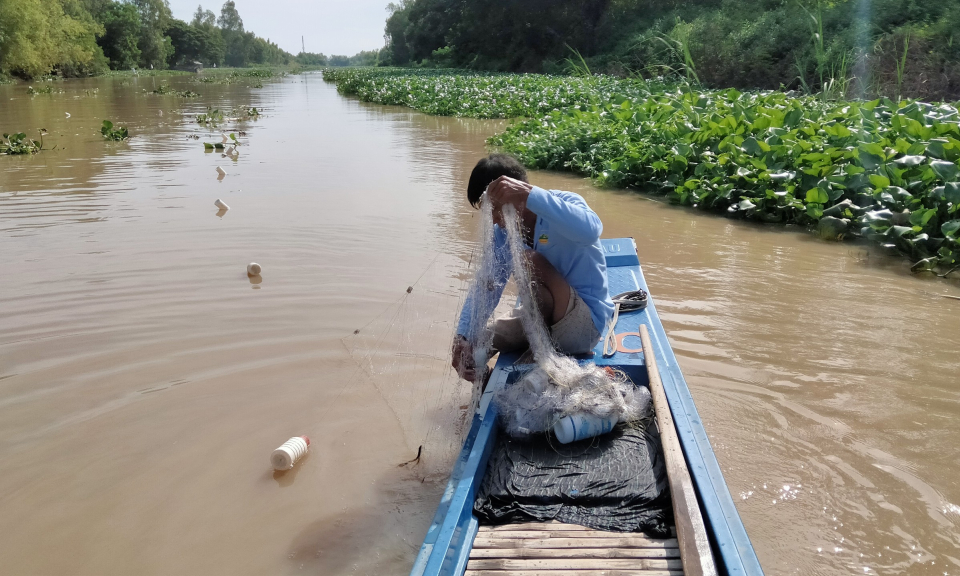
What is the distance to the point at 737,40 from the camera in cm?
1817

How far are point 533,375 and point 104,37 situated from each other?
67291mm

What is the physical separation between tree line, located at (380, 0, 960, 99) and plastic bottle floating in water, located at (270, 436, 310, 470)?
28.7 ft

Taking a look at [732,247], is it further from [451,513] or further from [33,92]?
[33,92]

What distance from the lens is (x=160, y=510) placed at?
9.20 feet

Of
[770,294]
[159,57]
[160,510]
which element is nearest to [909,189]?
[770,294]

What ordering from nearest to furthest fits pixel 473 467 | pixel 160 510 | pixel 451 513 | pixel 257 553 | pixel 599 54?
pixel 451 513 → pixel 473 467 → pixel 257 553 → pixel 160 510 → pixel 599 54

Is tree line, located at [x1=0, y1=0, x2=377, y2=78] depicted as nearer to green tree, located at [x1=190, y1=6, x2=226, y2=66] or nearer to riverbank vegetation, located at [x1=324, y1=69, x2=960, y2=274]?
green tree, located at [x1=190, y1=6, x2=226, y2=66]

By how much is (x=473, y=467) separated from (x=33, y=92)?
98.8 feet

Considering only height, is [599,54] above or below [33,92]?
above

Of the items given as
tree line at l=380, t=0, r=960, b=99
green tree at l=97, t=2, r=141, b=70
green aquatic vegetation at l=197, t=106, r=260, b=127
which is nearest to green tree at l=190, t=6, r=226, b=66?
green tree at l=97, t=2, r=141, b=70

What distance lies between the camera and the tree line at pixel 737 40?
12953 mm

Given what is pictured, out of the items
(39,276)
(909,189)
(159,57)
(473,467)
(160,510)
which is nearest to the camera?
(473,467)

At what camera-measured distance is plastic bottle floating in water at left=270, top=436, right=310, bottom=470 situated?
2.97m

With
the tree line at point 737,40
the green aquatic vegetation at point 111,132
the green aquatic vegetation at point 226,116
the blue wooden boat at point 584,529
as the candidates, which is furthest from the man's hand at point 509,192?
the green aquatic vegetation at point 226,116
